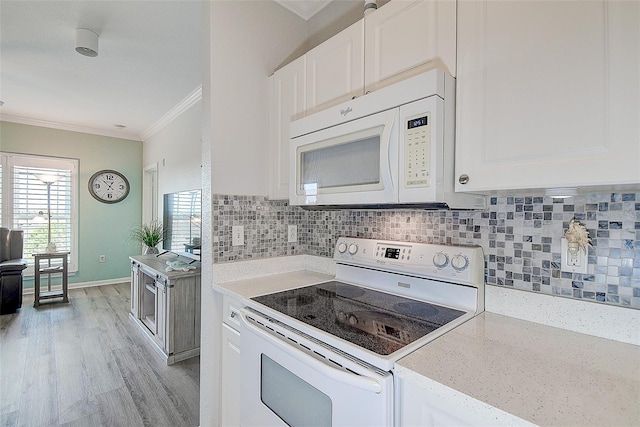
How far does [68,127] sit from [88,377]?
422 cm

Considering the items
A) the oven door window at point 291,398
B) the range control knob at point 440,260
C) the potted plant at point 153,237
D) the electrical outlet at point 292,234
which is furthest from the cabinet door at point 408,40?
the potted plant at point 153,237

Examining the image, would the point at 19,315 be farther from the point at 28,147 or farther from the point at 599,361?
the point at 599,361

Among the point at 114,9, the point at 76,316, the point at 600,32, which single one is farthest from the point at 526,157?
the point at 76,316

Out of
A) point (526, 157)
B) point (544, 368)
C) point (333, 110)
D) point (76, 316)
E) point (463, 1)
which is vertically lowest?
point (76, 316)

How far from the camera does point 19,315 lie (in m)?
3.62

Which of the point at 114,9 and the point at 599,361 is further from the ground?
the point at 114,9

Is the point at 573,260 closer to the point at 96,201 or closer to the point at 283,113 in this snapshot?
the point at 283,113

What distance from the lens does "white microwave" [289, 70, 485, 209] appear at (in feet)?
3.30

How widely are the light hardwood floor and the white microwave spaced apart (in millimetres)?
1753

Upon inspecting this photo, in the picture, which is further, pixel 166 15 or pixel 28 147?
pixel 28 147

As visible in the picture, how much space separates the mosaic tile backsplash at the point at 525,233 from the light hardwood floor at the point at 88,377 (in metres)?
1.22

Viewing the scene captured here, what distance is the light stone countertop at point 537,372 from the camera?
60cm

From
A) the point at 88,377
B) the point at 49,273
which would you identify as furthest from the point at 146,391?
the point at 49,273

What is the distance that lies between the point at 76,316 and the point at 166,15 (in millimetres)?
3506
